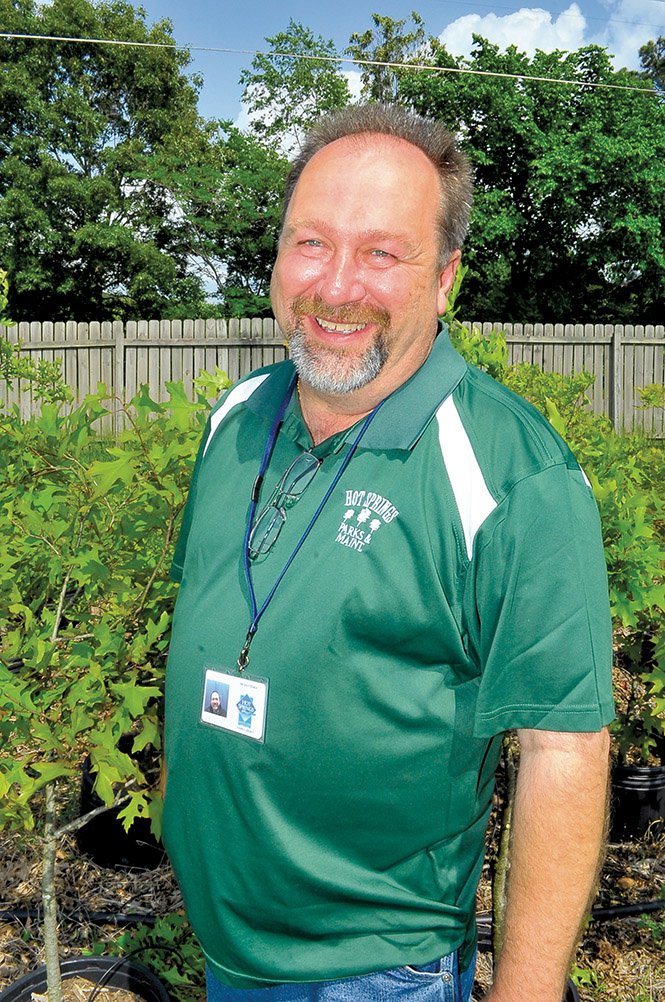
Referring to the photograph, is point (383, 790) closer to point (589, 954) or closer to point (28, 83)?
point (589, 954)

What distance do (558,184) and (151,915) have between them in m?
20.1

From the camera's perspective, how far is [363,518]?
1474 mm

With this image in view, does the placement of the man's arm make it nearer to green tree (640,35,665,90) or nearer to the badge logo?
the badge logo

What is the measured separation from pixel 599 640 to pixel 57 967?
1798 millimetres

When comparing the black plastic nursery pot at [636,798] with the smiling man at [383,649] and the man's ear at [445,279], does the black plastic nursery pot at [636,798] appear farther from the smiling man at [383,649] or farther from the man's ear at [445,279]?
the man's ear at [445,279]

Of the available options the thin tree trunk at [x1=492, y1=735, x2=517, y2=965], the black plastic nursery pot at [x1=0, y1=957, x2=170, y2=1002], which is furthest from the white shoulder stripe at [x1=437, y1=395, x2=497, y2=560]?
the black plastic nursery pot at [x1=0, y1=957, x2=170, y2=1002]

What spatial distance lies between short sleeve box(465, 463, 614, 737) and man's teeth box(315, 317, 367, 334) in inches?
19.9

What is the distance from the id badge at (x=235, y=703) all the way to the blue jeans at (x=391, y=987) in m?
0.41

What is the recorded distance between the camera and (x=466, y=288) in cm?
2186

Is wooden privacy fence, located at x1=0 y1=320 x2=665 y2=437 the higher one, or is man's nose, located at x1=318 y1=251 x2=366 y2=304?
wooden privacy fence, located at x1=0 y1=320 x2=665 y2=437

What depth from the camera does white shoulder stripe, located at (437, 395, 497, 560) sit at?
136 centimetres

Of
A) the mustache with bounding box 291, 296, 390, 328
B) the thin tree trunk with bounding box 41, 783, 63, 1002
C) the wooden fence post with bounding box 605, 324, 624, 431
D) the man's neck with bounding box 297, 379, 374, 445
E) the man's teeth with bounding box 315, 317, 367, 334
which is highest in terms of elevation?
the wooden fence post with bounding box 605, 324, 624, 431

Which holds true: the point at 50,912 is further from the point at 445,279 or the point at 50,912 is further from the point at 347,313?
the point at 445,279

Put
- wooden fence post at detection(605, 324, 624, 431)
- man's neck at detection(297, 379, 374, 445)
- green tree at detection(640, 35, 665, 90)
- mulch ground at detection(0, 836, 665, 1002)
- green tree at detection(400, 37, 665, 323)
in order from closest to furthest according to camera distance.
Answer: man's neck at detection(297, 379, 374, 445)
mulch ground at detection(0, 836, 665, 1002)
wooden fence post at detection(605, 324, 624, 431)
green tree at detection(400, 37, 665, 323)
green tree at detection(640, 35, 665, 90)
